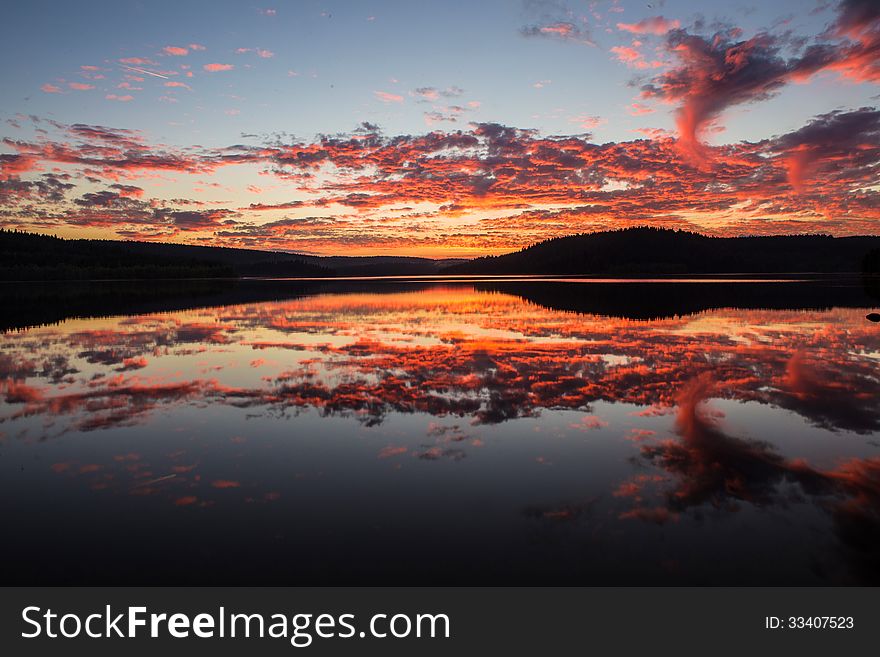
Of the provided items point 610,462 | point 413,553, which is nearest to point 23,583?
point 413,553

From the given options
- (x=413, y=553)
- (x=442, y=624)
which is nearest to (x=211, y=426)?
(x=413, y=553)

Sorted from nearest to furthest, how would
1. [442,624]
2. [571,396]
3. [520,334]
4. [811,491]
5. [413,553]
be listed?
[442,624]
[413,553]
[811,491]
[571,396]
[520,334]

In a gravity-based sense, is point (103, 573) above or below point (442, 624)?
above

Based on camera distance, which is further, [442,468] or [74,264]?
[74,264]

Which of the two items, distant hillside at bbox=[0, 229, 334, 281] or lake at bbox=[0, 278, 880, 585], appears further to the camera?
distant hillside at bbox=[0, 229, 334, 281]

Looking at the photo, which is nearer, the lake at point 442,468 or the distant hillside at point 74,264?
the lake at point 442,468

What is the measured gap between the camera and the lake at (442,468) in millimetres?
6207

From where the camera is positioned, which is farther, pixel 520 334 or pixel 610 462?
pixel 520 334

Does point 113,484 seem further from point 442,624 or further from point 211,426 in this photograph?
point 442,624

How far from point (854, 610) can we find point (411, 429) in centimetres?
775

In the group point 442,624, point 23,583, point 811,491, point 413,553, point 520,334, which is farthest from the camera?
point 520,334

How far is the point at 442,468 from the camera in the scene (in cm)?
916

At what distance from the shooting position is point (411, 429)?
37.6ft

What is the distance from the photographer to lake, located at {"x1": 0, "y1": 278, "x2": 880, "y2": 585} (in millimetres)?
6207
